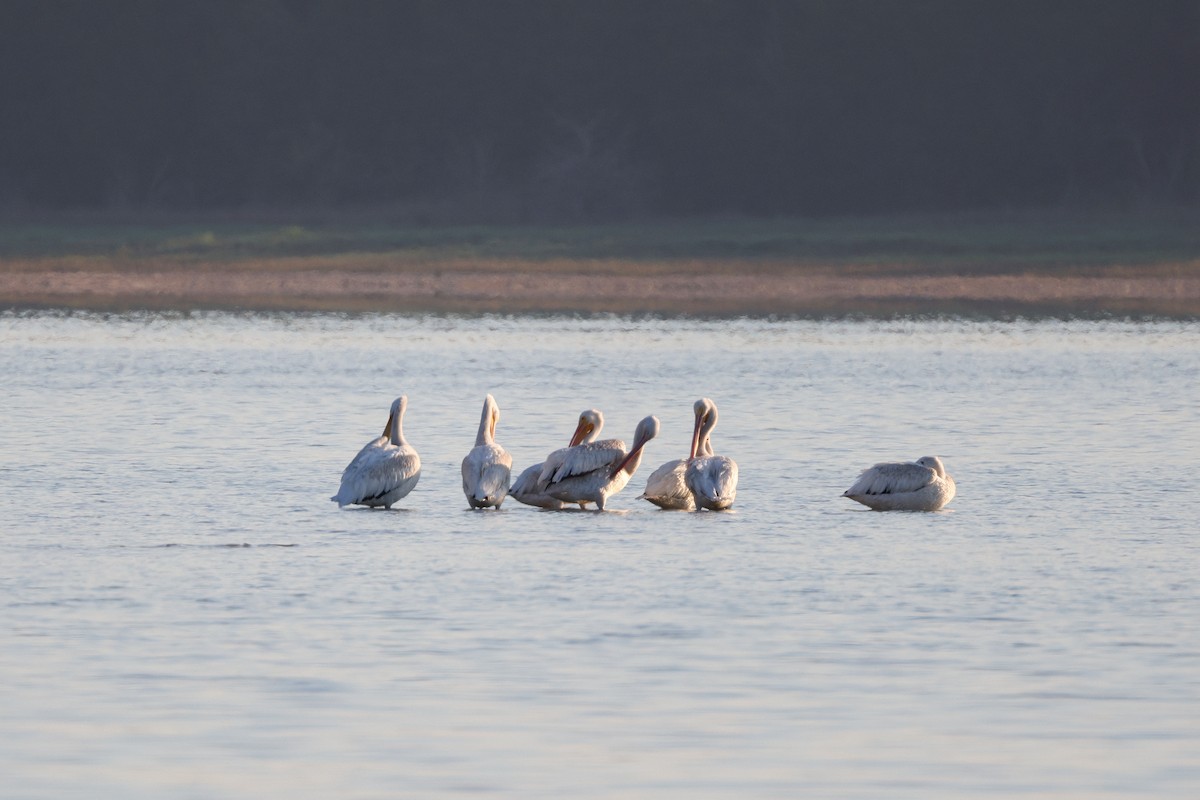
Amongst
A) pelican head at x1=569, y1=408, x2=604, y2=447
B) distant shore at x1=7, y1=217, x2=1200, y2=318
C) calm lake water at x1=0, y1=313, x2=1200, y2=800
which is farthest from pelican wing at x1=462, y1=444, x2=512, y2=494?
distant shore at x1=7, y1=217, x2=1200, y2=318

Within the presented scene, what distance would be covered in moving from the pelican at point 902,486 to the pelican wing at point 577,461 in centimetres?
119

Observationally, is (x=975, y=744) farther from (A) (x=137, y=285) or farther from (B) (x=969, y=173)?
(B) (x=969, y=173)

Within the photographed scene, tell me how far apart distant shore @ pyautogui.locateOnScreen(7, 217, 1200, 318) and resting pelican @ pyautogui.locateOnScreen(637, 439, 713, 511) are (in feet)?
61.4

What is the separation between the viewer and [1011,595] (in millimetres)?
9180

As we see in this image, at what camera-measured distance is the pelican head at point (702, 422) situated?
12992 millimetres

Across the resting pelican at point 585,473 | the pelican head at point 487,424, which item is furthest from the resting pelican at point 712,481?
the pelican head at point 487,424

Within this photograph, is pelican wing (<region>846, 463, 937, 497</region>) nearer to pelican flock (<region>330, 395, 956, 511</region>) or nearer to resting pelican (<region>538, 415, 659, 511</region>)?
pelican flock (<region>330, 395, 956, 511</region>)

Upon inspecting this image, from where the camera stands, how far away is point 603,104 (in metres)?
46.3

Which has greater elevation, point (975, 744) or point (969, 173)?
point (969, 173)

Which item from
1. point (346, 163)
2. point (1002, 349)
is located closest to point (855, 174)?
point (346, 163)

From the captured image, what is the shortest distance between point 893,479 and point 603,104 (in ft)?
115

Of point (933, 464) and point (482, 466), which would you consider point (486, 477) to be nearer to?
point (482, 466)

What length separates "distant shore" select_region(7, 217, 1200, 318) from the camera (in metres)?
32.6

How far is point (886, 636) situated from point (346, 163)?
3861cm
